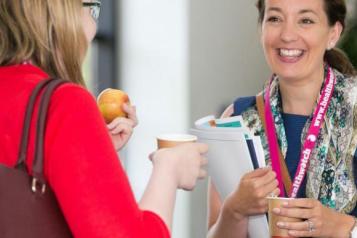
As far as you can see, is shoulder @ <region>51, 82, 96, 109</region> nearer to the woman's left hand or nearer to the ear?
the woman's left hand

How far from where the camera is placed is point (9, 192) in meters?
1.00

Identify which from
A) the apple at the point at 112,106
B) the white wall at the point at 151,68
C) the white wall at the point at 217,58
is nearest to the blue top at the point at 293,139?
the apple at the point at 112,106

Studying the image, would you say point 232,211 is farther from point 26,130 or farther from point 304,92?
point 26,130

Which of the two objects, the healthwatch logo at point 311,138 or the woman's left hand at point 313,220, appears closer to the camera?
the woman's left hand at point 313,220

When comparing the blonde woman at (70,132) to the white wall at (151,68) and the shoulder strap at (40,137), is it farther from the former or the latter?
the white wall at (151,68)

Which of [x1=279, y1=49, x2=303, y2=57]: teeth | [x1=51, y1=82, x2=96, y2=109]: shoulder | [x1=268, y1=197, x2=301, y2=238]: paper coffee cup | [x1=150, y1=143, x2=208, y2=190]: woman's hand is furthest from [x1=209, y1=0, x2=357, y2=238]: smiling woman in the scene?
[x1=51, y1=82, x2=96, y2=109]: shoulder

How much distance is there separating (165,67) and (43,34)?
8.33ft

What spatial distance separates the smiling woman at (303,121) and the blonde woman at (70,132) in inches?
27.1

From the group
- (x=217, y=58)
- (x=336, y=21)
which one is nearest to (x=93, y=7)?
(x=336, y=21)

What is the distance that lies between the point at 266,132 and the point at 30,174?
1042 mm

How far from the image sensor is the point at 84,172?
0.96 m

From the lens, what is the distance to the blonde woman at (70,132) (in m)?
0.96

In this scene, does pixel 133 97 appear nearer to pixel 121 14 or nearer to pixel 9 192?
pixel 121 14

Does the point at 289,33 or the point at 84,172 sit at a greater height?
the point at 289,33
